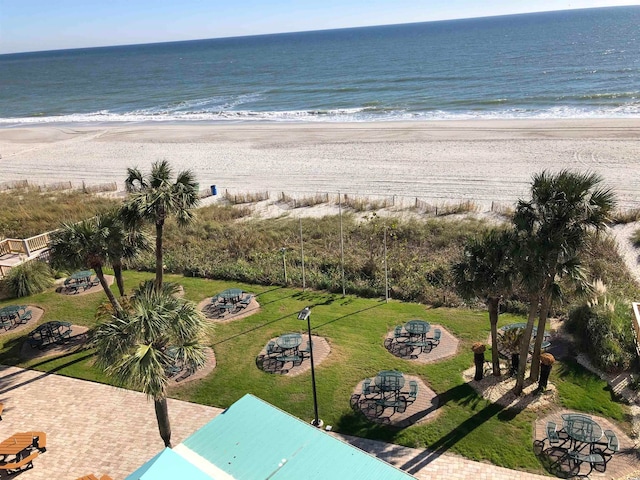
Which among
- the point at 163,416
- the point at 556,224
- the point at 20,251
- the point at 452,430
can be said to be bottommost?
the point at 452,430

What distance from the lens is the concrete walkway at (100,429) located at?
10828 millimetres

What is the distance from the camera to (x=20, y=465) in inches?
430

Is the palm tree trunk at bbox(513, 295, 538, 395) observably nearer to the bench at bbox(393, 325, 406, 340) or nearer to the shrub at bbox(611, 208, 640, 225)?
the bench at bbox(393, 325, 406, 340)

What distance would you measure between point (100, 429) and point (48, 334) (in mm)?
5639

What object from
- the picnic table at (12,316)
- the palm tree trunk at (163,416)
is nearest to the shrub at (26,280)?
the picnic table at (12,316)

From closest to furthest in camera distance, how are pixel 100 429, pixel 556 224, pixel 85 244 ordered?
1. pixel 556 224
2. pixel 100 429
3. pixel 85 244

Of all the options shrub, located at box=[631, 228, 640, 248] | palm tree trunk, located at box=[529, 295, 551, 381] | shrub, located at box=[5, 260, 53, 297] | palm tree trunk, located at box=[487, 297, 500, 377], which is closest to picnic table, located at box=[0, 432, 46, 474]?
shrub, located at box=[5, 260, 53, 297]

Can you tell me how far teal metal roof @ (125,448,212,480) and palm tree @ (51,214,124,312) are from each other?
6639 mm

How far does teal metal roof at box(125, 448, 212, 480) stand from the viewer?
7.48 metres

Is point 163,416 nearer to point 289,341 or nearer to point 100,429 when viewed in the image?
point 100,429

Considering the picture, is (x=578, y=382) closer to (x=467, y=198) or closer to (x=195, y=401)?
(x=195, y=401)

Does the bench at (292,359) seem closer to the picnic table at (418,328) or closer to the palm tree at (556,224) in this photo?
the picnic table at (418,328)

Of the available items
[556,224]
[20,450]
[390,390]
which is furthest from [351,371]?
[20,450]

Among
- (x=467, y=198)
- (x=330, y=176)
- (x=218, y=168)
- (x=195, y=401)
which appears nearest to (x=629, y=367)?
(x=195, y=401)
